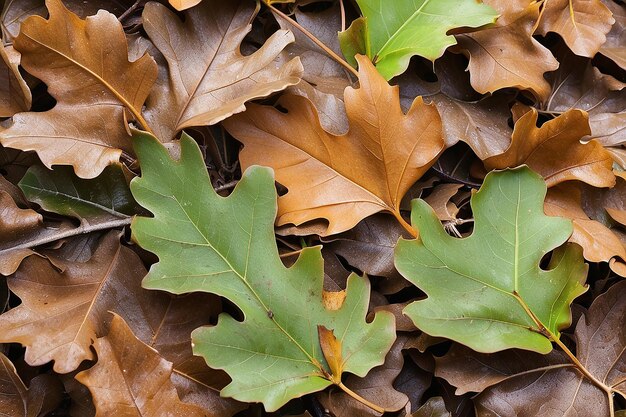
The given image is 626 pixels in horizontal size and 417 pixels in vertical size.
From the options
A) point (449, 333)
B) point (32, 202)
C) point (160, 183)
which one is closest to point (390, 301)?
point (449, 333)

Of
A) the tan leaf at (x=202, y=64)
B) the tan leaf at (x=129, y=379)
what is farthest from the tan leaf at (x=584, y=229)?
the tan leaf at (x=129, y=379)

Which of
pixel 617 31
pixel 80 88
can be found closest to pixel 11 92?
pixel 80 88

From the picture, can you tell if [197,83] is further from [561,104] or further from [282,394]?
[561,104]

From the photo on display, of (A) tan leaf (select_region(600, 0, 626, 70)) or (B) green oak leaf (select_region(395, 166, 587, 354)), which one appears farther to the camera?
(A) tan leaf (select_region(600, 0, 626, 70))

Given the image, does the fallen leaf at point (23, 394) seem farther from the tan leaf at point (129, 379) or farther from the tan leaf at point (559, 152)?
the tan leaf at point (559, 152)

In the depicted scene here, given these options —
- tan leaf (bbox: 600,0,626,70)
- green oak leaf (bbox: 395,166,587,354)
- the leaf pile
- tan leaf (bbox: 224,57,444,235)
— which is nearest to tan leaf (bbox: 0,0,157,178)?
the leaf pile

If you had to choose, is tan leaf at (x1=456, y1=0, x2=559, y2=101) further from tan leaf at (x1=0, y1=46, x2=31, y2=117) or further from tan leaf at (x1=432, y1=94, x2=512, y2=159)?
tan leaf at (x1=0, y1=46, x2=31, y2=117)
